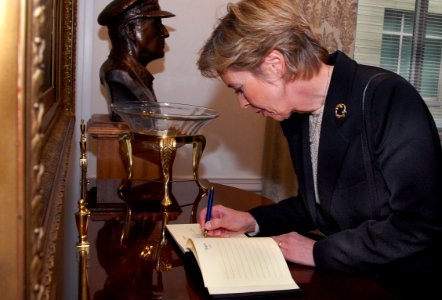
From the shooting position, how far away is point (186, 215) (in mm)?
1792

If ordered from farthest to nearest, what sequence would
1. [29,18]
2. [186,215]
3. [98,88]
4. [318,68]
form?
Answer: [98,88] → [186,215] → [318,68] → [29,18]

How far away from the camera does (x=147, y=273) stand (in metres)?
1.21

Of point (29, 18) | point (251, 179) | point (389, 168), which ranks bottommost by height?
point (251, 179)

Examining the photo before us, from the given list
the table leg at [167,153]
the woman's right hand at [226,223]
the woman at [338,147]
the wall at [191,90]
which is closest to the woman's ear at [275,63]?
the woman at [338,147]

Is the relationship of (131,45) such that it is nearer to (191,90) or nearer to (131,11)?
(131,11)

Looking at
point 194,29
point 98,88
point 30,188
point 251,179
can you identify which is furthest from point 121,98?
point 30,188

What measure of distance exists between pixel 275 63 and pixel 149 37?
1182 mm

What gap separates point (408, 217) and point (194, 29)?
225 cm

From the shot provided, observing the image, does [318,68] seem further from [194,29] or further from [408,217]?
[194,29]

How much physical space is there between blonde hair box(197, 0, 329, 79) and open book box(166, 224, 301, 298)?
0.50 metres

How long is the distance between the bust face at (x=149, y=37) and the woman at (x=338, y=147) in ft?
3.30

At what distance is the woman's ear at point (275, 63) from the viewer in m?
1.47

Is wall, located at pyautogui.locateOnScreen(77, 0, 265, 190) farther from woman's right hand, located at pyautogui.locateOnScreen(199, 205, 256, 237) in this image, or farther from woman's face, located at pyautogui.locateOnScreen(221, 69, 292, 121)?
woman's right hand, located at pyautogui.locateOnScreen(199, 205, 256, 237)

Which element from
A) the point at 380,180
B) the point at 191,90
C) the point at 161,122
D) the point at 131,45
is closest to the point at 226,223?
the point at 380,180
